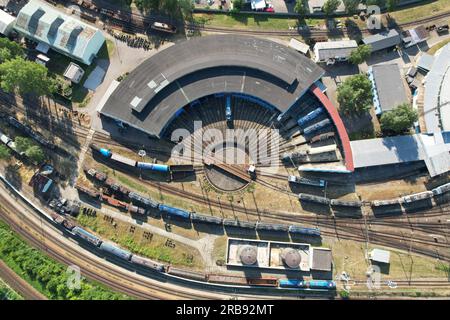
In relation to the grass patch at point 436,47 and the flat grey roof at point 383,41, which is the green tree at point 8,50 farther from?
the grass patch at point 436,47

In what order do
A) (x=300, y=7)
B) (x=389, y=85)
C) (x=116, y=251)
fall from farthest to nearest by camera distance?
(x=300, y=7) < (x=389, y=85) < (x=116, y=251)

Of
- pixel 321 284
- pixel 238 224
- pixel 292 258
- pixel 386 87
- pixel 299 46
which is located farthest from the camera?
pixel 299 46

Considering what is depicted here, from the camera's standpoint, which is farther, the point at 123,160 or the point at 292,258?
the point at 123,160

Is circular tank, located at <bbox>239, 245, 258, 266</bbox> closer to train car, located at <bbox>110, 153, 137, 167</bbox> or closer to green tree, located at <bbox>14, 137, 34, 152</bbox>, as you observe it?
train car, located at <bbox>110, 153, 137, 167</bbox>

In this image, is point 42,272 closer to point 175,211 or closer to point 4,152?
point 4,152

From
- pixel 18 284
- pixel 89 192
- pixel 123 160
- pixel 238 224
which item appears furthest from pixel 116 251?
pixel 238 224

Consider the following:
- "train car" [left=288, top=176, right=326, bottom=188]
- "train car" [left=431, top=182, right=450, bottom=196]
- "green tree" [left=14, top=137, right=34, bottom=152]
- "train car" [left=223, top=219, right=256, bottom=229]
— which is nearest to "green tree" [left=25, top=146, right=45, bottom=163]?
"green tree" [left=14, top=137, right=34, bottom=152]
